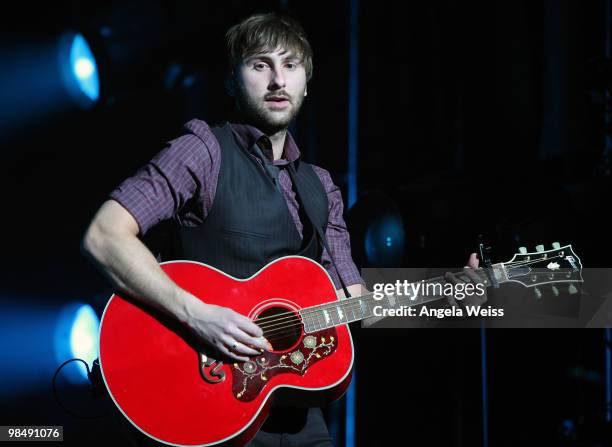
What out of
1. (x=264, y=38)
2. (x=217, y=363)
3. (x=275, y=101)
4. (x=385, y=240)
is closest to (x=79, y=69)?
(x=264, y=38)

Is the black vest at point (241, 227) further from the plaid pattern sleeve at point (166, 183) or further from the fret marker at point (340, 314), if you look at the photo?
the fret marker at point (340, 314)

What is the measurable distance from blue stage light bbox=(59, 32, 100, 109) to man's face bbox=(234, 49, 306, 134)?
1.07 m

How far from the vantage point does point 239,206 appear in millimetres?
2039

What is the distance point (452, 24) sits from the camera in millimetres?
4551

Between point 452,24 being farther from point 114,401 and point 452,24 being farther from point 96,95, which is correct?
point 114,401

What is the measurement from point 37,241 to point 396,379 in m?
2.37

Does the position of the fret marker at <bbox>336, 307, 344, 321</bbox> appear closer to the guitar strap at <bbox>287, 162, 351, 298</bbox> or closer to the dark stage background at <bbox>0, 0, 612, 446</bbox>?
the guitar strap at <bbox>287, 162, 351, 298</bbox>

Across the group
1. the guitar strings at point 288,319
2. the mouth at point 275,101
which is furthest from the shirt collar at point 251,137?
the guitar strings at point 288,319

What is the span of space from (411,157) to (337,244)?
2037 millimetres

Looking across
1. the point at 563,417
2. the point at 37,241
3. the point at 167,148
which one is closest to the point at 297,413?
the point at 167,148

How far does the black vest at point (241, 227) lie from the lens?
2.01 meters

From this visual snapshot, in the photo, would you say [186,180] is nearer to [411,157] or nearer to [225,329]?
[225,329]

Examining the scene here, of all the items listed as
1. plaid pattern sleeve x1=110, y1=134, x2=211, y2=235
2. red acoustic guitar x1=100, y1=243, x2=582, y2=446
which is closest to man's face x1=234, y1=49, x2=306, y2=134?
plaid pattern sleeve x1=110, y1=134, x2=211, y2=235

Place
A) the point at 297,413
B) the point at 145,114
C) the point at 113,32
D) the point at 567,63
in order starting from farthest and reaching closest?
1. the point at 567,63
2. the point at 145,114
3. the point at 113,32
4. the point at 297,413
